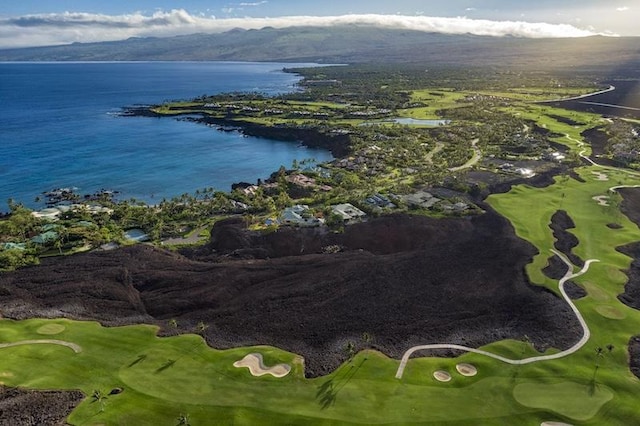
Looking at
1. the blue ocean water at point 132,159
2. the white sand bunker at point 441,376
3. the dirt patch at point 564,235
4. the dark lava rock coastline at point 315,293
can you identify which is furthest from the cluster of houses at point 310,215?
the white sand bunker at point 441,376

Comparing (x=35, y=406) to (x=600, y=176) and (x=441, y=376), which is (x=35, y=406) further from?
(x=600, y=176)

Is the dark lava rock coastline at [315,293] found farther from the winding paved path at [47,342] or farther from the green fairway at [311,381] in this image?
the winding paved path at [47,342]

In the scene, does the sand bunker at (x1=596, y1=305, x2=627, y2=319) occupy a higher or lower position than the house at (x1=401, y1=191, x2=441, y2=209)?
lower

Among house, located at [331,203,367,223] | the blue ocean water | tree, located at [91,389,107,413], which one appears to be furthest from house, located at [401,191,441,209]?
tree, located at [91,389,107,413]

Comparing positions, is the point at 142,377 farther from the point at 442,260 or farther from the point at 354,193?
the point at 354,193

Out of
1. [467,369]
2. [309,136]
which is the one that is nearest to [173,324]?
[467,369]

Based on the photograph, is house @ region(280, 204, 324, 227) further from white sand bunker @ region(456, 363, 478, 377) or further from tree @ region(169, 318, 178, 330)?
white sand bunker @ region(456, 363, 478, 377)

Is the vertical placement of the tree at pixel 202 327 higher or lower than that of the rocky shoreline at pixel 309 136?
lower

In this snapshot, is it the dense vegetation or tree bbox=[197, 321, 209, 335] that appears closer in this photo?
tree bbox=[197, 321, 209, 335]
